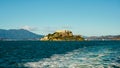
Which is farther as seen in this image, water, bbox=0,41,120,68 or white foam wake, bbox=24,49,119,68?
water, bbox=0,41,120,68

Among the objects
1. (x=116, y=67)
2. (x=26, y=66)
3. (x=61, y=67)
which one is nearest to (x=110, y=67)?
(x=116, y=67)

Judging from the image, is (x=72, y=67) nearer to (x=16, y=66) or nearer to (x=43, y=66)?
(x=43, y=66)

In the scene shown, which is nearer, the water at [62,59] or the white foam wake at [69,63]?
the white foam wake at [69,63]

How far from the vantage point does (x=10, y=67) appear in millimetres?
33906

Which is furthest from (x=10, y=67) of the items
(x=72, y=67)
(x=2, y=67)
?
(x=72, y=67)

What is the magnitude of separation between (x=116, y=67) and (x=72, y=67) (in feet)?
20.4

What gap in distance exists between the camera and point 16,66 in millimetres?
34781

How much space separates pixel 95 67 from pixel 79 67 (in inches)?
84.6

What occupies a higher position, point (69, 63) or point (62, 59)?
point (62, 59)

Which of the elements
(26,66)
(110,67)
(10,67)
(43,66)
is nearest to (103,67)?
(110,67)

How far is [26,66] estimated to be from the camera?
34406 mm

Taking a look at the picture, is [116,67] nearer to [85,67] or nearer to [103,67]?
[103,67]

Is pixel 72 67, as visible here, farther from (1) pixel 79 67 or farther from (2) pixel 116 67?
(2) pixel 116 67

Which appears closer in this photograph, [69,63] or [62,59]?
[69,63]
